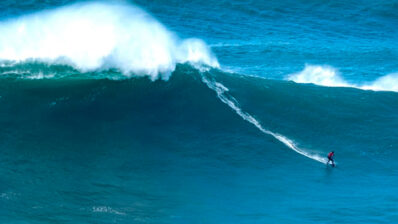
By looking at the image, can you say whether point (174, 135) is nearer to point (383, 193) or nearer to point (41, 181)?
point (41, 181)

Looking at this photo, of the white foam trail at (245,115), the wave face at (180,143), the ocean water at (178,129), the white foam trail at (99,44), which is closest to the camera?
the ocean water at (178,129)

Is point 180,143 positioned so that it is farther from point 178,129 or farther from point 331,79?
point 331,79

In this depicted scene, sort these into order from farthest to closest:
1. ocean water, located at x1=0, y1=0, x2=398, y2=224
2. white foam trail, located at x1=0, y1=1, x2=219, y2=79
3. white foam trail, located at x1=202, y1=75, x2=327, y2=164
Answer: white foam trail, located at x1=0, y1=1, x2=219, y2=79 < white foam trail, located at x1=202, y1=75, x2=327, y2=164 < ocean water, located at x1=0, y1=0, x2=398, y2=224

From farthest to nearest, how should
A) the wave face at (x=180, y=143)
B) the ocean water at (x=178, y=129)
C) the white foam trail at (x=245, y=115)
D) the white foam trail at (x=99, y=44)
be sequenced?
the white foam trail at (x=99, y=44) → the white foam trail at (x=245, y=115) → the wave face at (x=180, y=143) → the ocean water at (x=178, y=129)

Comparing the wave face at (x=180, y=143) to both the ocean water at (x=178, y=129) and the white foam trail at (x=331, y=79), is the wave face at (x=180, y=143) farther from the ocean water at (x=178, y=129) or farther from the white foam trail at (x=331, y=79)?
the white foam trail at (x=331, y=79)

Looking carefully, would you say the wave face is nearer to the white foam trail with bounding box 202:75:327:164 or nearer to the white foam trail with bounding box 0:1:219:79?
the white foam trail with bounding box 202:75:327:164

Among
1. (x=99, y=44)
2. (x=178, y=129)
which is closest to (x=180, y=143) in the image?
(x=178, y=129)

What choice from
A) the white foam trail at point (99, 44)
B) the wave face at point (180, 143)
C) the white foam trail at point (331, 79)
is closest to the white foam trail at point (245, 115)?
the wave face at point (180, 143)

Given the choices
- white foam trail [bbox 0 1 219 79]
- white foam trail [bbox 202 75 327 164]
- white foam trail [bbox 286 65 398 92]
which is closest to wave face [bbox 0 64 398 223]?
white foam trail [bbox 202 75 327 164]
